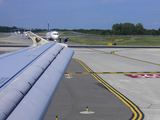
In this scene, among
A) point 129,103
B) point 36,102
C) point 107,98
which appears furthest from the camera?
point 107,98

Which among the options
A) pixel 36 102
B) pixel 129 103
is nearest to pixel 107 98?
pixel 129 103

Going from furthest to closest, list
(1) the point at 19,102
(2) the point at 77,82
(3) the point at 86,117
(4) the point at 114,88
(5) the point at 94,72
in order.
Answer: (5) the point at 94,72
(2) the point at 77,82
(4) the point at 114,88
(3) the point at 86,117
(1) the point at 19,102

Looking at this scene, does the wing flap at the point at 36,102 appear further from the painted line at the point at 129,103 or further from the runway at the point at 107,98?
the painted line at the point at 129,103

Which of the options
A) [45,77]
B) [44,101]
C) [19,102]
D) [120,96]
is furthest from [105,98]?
[19,102]

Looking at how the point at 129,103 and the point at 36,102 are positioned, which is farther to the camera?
the point at 129,103

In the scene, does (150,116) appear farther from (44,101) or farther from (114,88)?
(44,101)

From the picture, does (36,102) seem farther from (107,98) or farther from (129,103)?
(107,98)

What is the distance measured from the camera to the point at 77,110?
12547 mm

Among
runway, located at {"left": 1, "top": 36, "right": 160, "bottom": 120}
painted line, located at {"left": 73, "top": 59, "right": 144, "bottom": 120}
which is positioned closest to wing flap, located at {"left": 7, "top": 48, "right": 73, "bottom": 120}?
runway, located at {"left": 1, "top": 36, "right": 160, "bottom": 120}

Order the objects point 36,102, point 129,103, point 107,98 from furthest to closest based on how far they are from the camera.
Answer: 1. point 107,98
2. point 129,103
3. point 36,102

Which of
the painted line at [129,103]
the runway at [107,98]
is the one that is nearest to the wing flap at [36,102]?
the runway at [107,98]

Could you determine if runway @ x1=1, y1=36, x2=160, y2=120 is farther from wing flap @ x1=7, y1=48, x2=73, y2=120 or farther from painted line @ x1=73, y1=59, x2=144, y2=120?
wing flap @ x1=7, y1=48, x2=73, y2=120

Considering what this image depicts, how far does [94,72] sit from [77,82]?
5.43 m

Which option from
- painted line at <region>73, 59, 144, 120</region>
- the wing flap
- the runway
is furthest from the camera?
the runway
